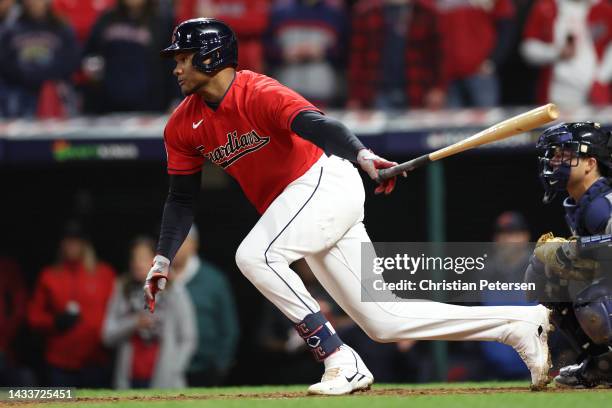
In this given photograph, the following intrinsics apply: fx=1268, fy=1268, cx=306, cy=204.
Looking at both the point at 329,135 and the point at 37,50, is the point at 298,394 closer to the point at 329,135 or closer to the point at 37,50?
the point at 329,135

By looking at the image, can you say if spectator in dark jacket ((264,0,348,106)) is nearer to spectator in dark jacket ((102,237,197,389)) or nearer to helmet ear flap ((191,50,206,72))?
spectator in dark jacket ((102,237,197,389))

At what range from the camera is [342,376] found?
5035mm

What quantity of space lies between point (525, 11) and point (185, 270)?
3.00 meters

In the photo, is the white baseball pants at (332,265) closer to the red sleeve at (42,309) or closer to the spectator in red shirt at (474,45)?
the spectator in red shirt at (474,45)

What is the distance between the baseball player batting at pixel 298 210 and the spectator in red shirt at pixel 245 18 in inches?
144

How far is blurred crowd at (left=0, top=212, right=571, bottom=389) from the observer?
27.1 ft

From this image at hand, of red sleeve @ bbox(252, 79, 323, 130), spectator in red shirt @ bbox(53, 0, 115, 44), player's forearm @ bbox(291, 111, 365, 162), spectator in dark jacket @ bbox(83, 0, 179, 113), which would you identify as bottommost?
spectator in dark jacket @ bbox(83, 0, 179, 113)

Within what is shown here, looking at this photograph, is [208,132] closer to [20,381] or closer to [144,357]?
[144,357]

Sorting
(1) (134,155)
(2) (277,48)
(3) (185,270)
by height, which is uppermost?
(2) (277,48)

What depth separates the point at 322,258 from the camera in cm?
521

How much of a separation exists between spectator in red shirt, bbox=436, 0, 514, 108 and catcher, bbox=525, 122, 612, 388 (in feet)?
11.5

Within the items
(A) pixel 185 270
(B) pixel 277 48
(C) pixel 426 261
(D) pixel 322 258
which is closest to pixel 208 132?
(D) pixel 322 258

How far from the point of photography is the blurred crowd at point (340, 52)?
8875 mm

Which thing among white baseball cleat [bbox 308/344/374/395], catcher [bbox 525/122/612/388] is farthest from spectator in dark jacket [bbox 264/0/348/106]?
white baseball cleat [bbox 308/344/374/395]
